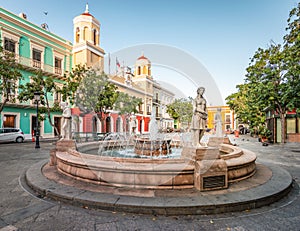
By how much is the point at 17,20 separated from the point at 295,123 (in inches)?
1209

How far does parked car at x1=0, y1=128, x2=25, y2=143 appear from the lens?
1701cm

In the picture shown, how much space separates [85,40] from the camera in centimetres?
2539

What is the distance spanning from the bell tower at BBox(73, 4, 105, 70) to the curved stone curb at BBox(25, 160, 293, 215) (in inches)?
922

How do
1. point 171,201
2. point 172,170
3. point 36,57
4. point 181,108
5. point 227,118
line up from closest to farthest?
point 171,201, point 172,170, point 36,57, point 181,108, point 227,118

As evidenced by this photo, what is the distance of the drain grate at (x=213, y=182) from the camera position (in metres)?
4.18

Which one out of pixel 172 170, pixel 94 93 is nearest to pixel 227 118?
pixel 94 93

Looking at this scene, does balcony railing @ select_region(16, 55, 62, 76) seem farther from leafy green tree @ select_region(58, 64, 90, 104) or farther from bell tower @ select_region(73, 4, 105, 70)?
leafy green tree @ select_region(58, 64, 90, 104)

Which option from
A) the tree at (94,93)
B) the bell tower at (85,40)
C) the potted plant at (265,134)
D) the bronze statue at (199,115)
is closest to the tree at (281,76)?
the potted plant at (265,134)

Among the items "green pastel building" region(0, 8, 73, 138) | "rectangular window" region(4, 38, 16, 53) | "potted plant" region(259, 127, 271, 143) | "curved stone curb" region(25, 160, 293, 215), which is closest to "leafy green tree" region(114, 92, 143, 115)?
"green pastel building" region(0, 8, 73, 138)

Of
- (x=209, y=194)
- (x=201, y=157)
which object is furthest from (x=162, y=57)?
(x=209, y=194)

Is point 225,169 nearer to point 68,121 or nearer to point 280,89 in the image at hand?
point 68,121

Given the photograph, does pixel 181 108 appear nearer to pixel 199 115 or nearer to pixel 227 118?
pixel 227 118

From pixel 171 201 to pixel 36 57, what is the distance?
979 inches

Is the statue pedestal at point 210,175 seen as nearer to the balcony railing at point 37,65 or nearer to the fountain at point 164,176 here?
the fountain at point 164,176
